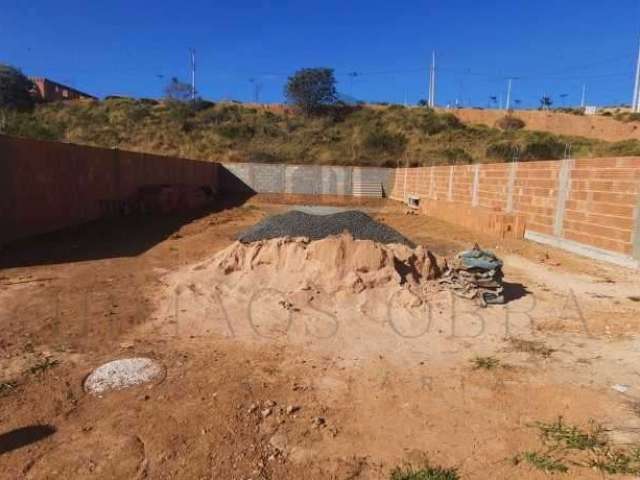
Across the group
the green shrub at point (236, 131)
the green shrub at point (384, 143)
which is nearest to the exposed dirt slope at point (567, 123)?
the green shrub at point (384, 143)

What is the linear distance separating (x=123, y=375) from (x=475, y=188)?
13368mm

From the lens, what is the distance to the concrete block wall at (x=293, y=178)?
26516 millimetres

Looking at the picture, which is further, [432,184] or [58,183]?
[432,184]

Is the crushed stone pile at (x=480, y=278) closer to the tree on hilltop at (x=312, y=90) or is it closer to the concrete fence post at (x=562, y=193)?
the concrete fence post at (x=562, y=193)

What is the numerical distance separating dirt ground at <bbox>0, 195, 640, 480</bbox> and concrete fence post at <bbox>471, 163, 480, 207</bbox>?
7934 mm

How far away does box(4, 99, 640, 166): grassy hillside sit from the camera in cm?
3325

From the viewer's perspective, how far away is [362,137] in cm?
3691

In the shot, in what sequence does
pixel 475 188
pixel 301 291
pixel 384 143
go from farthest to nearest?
pixel 384 143 → pixel 475 188 → pixel 301 291

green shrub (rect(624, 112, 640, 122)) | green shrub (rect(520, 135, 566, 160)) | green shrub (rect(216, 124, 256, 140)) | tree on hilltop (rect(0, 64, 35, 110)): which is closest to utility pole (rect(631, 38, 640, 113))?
green shrub (rect(624, 112, 640, 122))

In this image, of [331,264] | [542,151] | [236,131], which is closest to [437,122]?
[542,151]

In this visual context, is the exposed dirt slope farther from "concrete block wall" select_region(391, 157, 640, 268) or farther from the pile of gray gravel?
the pile of gray gravel

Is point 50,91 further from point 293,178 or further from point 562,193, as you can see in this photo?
point 562,193

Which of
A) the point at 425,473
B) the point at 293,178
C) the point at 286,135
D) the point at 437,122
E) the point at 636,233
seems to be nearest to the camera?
the point at 425,473

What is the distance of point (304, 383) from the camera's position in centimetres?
359
